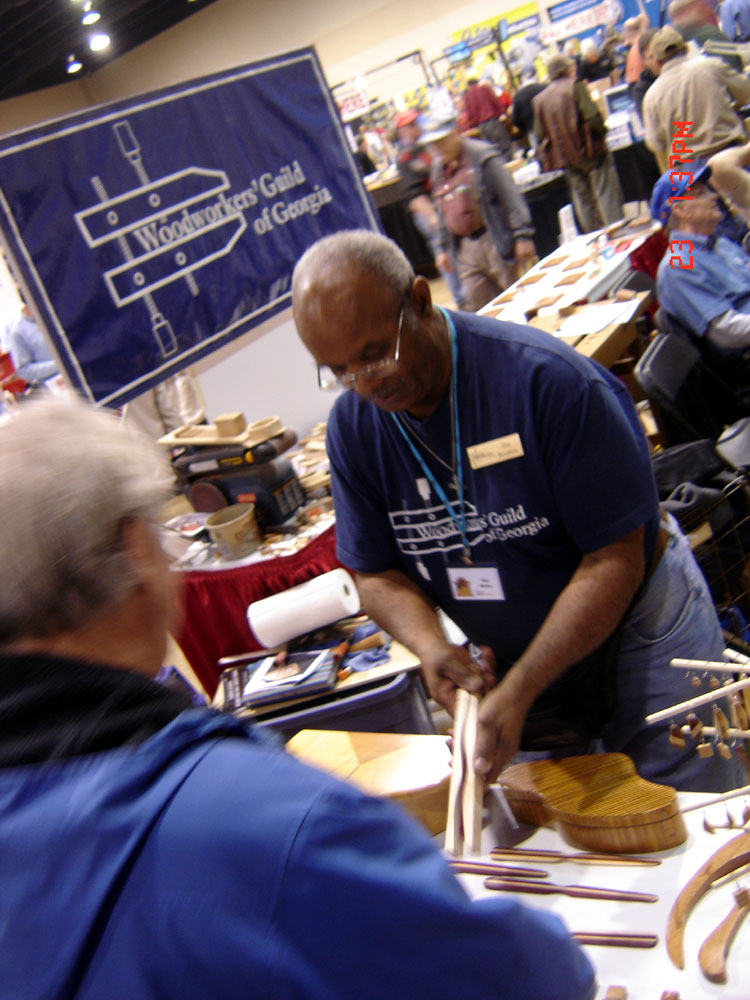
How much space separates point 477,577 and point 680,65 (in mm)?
4892

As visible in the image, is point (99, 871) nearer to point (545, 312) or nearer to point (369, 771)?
point (369, 771)

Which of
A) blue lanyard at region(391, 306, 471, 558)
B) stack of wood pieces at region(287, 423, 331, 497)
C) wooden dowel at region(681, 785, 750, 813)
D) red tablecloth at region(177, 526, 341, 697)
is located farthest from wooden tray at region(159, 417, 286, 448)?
wooden dowel at region(681, 785, 750, 813)

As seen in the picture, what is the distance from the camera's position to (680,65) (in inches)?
203

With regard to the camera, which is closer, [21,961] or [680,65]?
[21,961]

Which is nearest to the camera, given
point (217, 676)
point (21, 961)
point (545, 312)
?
point (21, 961)

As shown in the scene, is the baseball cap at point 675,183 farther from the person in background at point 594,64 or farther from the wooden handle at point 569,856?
the person in background at point 594,64

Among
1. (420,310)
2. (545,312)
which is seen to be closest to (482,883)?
(420,310)

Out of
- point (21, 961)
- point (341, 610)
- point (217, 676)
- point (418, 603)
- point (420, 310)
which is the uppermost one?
point (420, 310)

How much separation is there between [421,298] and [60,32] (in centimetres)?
1433

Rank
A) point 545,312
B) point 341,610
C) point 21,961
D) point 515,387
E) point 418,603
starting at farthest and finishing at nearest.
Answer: point 545,312, point 341,610, point 418,603, point 515,387, point 21,961

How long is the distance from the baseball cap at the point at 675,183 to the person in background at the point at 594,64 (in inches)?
252

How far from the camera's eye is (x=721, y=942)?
113 cm

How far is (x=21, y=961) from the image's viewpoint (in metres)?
0.62

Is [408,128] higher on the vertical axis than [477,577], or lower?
higher
